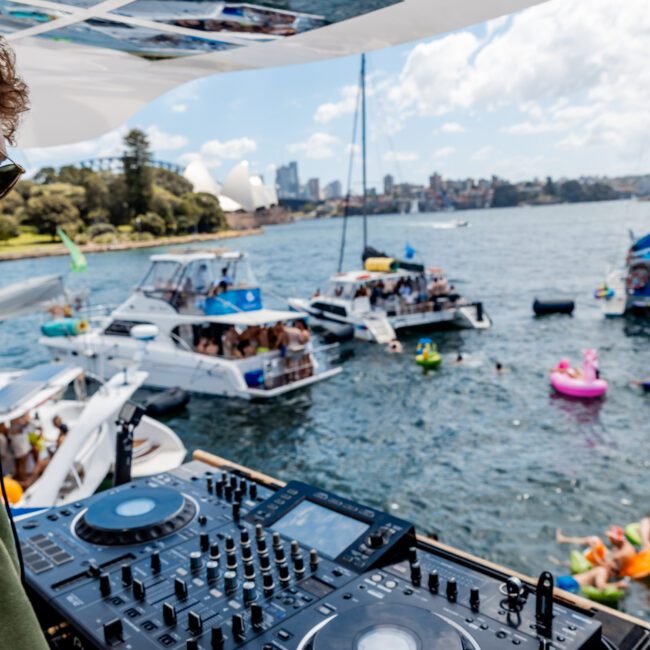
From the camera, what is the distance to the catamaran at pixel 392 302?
23625 mm

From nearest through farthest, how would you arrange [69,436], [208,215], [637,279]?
[69,436]
[637,279]
[208,215]

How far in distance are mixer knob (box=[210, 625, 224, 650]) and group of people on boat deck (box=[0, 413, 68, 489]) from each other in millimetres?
7610

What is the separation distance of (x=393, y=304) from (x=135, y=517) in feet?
72.4

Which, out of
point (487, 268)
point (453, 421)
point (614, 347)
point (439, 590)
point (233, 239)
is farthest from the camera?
point (233, 239)

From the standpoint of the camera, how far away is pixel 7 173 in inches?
40.7

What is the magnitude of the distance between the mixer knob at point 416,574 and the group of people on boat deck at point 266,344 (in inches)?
562

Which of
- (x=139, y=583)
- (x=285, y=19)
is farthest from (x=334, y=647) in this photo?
(x=285, y=19)

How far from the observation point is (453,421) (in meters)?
14.1

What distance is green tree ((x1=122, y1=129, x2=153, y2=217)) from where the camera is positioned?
87.4m

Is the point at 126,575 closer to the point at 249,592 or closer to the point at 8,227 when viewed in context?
the point at 249,592

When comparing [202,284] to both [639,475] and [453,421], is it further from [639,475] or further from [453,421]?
[639,475]

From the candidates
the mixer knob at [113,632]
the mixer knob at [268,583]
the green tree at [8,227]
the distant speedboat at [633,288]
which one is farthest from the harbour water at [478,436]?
the green tree at [8,227]

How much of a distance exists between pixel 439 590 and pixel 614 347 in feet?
72.6

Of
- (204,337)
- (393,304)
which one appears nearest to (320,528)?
(204,337)
